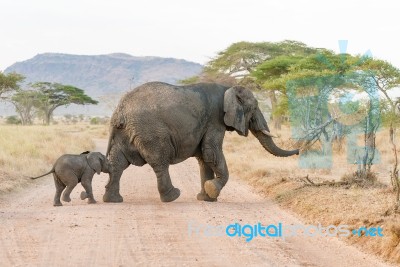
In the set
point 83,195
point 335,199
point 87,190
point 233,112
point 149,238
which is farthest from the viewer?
point 233,112

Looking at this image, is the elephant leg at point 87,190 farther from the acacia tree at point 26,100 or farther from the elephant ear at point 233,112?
the acacia tree at point 26,100

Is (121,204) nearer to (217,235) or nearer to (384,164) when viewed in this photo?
(217,235)

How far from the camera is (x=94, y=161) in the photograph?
9.84m

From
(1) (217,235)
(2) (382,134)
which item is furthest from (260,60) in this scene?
(1) (217,235)

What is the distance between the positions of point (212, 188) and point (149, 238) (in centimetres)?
331

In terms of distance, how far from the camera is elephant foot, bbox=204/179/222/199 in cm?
1017

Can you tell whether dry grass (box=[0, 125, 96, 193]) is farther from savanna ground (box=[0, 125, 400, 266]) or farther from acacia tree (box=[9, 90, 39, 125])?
acacia tree (box=[9, 90, 39, 125])

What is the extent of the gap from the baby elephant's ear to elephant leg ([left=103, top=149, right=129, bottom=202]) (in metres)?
0.39

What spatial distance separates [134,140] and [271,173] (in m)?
4.49

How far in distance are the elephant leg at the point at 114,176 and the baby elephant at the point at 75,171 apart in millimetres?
374

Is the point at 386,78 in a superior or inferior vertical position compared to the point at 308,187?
superior

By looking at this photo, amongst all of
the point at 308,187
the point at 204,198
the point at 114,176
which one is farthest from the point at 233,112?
the point at 114,176

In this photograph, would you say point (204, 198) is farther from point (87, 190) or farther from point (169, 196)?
point (87, 190)

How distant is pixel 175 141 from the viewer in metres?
10.3
